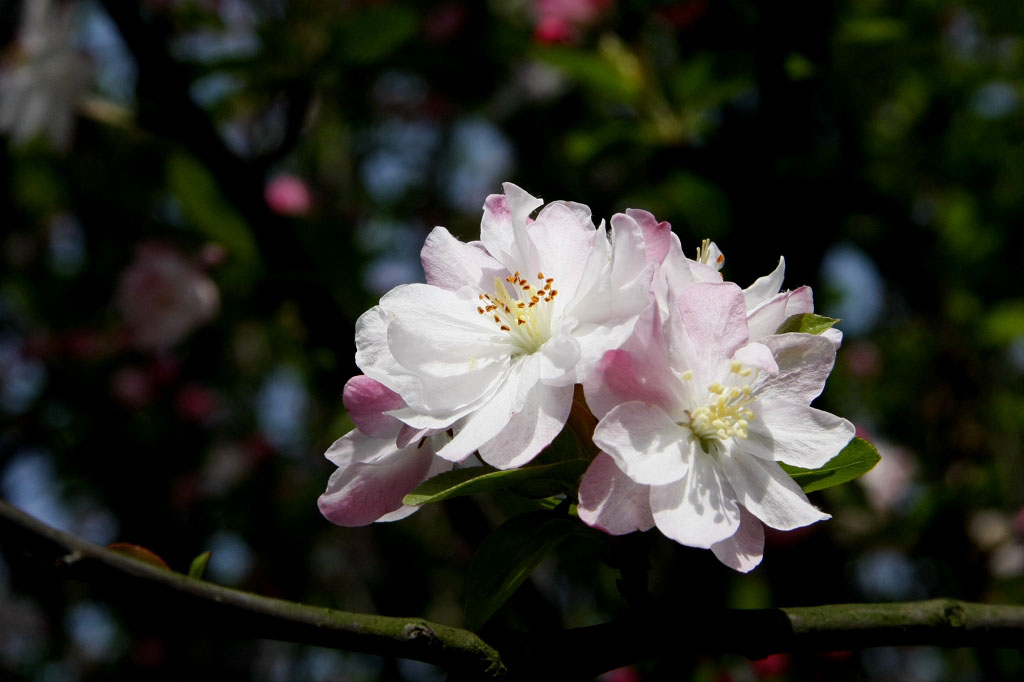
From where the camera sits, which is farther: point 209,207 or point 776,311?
point 209,207

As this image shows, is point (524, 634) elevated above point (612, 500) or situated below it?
below

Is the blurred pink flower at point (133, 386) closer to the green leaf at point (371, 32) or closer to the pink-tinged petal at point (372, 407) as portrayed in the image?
the green leaf at point (371, 32)

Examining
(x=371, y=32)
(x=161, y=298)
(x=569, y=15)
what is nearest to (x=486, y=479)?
(x=371, y=32)

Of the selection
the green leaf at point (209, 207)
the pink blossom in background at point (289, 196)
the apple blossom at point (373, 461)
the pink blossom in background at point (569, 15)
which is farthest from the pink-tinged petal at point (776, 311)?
the pink blossom in background at point (289, 196)

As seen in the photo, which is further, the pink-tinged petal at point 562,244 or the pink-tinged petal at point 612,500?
the pink-tinged petal at point 562,244

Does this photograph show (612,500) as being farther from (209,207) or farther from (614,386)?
(209,207)

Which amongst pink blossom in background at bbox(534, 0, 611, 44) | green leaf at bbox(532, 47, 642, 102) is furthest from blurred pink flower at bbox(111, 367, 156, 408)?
green leaf at bbox(532, 47, 642, 102)
